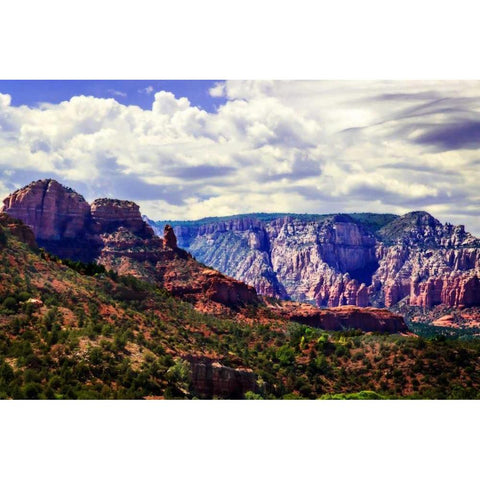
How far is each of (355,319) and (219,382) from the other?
279 ft

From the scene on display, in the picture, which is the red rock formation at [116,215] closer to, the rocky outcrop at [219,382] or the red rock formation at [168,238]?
the red rock formation at [168,238]

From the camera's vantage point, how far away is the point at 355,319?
12744 cm


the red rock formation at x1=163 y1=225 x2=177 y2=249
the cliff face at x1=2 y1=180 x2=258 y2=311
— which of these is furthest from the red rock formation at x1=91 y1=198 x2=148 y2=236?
the red rock formation at x1=163 y1=225 x2=177 y2=249

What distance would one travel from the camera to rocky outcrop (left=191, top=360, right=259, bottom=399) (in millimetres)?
45750

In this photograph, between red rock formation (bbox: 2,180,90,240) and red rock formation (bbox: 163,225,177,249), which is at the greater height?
red rock formation (bbox: 2,180,90,240)

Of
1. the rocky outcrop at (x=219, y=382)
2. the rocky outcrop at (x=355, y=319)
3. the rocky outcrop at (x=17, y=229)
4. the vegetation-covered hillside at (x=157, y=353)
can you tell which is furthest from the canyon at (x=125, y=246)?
the rocky outcrop at (x=219, y=382)

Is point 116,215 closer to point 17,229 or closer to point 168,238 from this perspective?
point 168,238

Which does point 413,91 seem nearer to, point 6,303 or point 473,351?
point 473,351

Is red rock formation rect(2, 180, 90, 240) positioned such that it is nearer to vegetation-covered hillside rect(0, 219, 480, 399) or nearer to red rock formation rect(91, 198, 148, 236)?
red rock formation rect(91, 198, 148, 236)

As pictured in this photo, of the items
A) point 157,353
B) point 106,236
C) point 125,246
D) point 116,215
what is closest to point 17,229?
point 157,353

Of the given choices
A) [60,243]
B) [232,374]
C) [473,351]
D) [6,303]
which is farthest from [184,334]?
[60,243]

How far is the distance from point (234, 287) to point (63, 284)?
44.7m

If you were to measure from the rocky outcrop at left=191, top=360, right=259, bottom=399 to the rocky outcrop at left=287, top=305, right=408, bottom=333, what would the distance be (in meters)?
70.1

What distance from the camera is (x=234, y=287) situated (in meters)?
99.2
